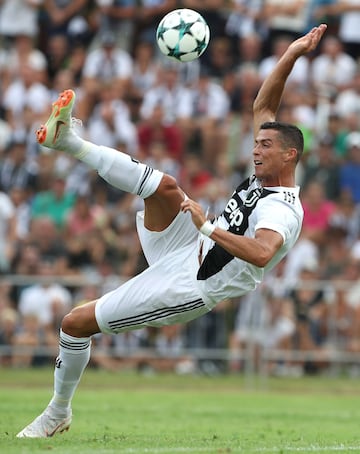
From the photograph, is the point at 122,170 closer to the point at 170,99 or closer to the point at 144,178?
the point at 144,178

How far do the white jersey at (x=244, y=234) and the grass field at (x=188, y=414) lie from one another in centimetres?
137

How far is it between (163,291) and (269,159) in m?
1.52

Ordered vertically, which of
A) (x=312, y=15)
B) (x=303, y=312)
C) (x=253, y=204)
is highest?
(x=312, y=15)

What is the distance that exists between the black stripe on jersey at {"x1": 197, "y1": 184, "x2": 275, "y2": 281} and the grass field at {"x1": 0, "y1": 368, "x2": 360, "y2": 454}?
1520 millimetres

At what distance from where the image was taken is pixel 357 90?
900 inches

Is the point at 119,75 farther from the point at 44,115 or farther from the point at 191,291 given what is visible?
the point at 191,291

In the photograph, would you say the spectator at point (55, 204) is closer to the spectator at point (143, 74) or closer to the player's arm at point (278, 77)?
the spectator at point (143, 74)

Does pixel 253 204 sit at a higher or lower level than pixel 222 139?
lower

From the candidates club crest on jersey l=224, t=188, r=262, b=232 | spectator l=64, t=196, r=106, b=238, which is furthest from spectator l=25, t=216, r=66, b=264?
club crest on jersey l=224, t=188, r=262, b=232

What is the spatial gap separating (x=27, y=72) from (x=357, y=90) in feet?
22.3

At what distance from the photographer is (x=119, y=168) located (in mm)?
9844

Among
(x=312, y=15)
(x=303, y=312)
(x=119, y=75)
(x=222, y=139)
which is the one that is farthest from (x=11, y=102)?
(x=303, y=312)

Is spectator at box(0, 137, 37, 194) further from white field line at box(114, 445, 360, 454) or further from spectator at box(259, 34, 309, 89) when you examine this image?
white field line at box(114, 445, 360, 454)

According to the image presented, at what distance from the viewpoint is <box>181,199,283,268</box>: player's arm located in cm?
930
